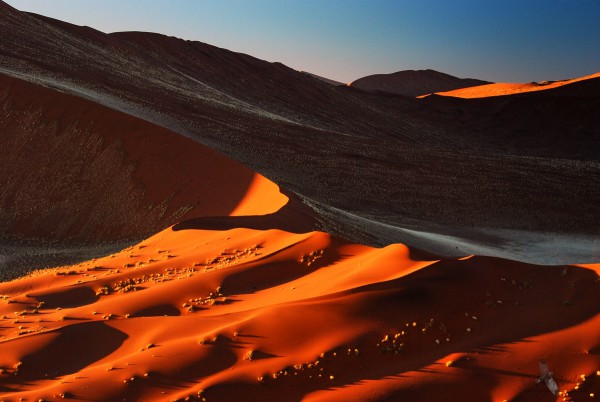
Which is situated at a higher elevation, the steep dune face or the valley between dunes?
the steep dune face

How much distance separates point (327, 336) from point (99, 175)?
952 cm

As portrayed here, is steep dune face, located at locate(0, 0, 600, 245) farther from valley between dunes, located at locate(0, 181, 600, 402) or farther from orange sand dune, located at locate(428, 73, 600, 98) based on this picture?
orange sand dune, located at locate(428, 73, 600, 98)

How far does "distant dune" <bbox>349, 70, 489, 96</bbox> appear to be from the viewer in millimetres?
72750

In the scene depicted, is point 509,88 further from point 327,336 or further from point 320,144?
point 327,336

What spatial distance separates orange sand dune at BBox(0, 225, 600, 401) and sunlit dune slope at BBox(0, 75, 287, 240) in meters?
4.30

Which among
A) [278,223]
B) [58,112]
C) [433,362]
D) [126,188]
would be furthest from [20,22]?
[433,362]

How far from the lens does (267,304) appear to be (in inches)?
221

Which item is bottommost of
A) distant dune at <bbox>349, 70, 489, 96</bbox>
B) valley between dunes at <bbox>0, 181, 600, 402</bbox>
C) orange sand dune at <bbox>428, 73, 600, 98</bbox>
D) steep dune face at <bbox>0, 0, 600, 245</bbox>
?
valley between dunes at <bbox>0, 181, 600, 402</bbox>

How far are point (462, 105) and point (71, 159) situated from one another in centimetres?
4044

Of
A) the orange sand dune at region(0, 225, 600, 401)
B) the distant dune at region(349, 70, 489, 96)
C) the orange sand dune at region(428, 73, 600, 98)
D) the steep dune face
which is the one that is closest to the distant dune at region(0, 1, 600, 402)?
the orange sand dune at region(0, 225, 600, 401)

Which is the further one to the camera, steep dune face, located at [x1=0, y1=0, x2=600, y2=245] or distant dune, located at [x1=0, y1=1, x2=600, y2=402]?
steep dune face, located at [x1=0, y1=0, x2=600, y2=245]

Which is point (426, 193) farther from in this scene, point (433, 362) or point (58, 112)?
point (433, 362)

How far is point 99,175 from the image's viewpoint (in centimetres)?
1334

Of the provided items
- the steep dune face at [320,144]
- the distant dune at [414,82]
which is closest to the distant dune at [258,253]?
the steep dune face at [320,144]
